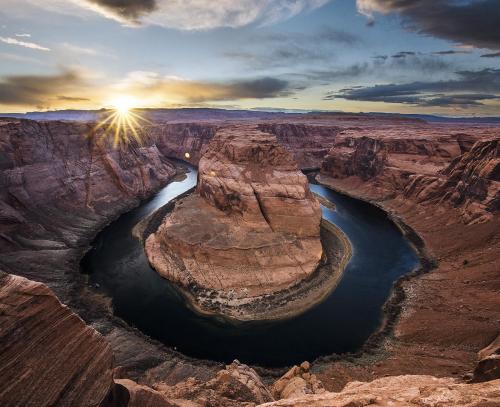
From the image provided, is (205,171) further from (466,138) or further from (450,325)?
(466,138)

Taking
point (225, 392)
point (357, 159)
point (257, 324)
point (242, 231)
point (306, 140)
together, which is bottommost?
point (257, 324)

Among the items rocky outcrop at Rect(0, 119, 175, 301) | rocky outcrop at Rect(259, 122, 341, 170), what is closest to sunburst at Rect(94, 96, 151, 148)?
rocky outcrop at Rect(0, 119, 175, 301)

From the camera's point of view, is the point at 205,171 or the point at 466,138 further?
the point at 466,138

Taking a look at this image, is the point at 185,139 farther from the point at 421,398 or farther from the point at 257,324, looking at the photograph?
the point at 421,398

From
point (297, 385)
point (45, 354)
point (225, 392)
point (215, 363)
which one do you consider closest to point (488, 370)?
point (297, 385)

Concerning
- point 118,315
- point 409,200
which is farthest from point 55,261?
point 409,200
